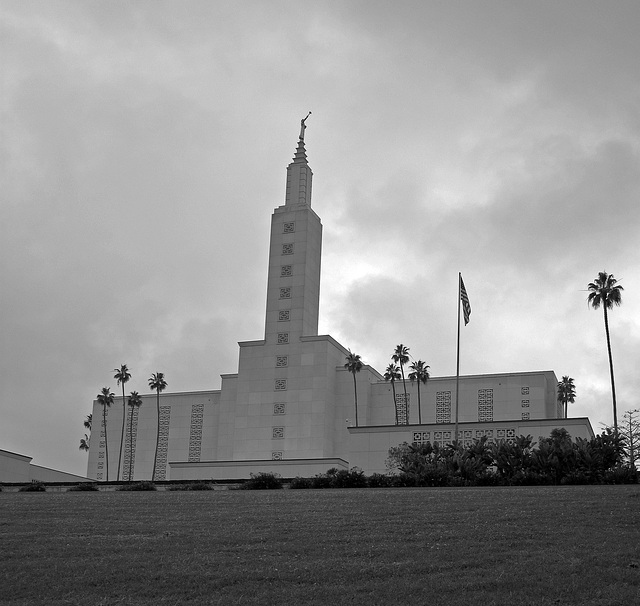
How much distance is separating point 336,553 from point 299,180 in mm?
59703

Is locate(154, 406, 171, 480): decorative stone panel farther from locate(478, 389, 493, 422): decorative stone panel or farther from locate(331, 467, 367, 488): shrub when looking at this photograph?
locate(331, 467, 367, 488): shrub

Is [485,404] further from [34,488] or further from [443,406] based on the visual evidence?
[34,488]

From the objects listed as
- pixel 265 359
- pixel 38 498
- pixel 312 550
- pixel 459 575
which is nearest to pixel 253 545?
pixel 312 550

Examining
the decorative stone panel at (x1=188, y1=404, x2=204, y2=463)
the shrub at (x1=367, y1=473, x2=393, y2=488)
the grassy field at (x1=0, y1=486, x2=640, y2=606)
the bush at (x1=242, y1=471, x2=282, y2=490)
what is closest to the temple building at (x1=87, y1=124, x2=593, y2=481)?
the decorative stone panel at (x1=188, y1=404, x2=204, y2=463)

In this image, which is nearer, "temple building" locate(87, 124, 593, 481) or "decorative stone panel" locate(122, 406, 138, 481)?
"temple building" locate(87, 124, 593, 481)

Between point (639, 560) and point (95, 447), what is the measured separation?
251 ft

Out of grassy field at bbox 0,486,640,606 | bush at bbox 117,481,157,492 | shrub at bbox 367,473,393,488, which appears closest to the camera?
grassy field at bbox 0,486,640,606

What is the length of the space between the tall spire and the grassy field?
5141 cm

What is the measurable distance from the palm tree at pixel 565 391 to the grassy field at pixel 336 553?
196 feet

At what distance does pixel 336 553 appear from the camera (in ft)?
57.3

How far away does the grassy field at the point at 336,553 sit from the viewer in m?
14.7

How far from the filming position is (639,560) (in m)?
16.0

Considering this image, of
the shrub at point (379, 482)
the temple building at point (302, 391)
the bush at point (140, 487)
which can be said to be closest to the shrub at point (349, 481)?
the shrub at point (379, 482)

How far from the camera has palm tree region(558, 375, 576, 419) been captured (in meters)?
83.7
